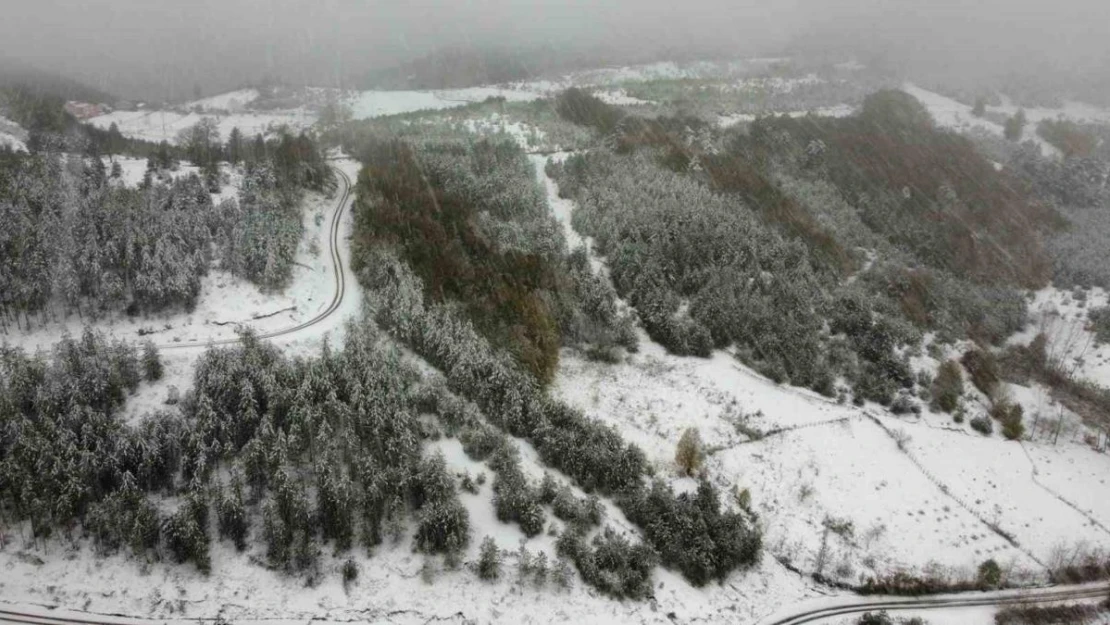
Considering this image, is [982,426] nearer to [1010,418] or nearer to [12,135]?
[1010,418]

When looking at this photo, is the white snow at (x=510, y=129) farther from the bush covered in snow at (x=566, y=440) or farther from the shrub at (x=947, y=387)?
the shrub at (x=947, y=387)

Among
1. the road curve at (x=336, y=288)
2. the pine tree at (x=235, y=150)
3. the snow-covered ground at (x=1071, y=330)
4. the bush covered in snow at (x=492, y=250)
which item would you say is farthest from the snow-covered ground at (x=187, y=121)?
the snow-covered ground at (x=1071, y=330)

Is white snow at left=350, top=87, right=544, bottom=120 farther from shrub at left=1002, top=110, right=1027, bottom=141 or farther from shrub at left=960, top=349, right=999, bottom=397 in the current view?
shrub at left=960, top=349, right=999, bottom=397

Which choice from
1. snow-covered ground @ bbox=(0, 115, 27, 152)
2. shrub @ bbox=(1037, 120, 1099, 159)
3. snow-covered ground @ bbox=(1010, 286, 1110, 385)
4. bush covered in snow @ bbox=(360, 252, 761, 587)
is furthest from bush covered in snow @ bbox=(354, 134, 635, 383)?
shrub @ bbox=(1037, 120, 1099, 159)

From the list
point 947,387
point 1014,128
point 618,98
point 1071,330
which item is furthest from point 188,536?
point 1014,128

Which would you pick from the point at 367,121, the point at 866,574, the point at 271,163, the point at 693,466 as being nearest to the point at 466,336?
the point at 693,466
